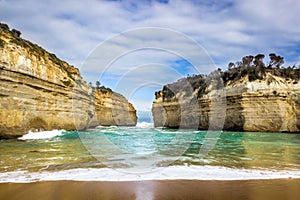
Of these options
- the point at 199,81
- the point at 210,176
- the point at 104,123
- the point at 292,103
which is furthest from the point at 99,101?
the point at 210,176

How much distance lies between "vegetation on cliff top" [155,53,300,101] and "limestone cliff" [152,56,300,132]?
190 millimetres

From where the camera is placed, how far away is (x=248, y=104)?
26828 millimetres

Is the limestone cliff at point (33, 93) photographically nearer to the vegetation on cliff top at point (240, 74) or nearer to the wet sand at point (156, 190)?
the wet sand at point (156, 190)

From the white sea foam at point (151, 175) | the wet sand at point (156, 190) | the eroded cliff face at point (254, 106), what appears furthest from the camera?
the eroded cliff face at point (254, 106)

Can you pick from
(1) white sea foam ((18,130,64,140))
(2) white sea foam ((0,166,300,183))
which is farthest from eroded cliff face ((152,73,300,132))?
(2) white sea foam ((0,166,300,183))

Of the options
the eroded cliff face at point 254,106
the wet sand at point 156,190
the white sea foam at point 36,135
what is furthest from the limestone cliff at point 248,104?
the wet sand at point 156,190

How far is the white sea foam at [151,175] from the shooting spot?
16.8 ft

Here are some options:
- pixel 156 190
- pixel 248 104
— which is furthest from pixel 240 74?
pixel 156 190

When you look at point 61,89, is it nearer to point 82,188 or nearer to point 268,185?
point 82,188

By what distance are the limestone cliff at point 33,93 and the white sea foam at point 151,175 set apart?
996cm

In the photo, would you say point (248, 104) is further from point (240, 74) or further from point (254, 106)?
point (240, 74)

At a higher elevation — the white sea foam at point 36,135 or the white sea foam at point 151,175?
A: the white sea foam at point 36,135

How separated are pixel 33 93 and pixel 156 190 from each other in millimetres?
14975

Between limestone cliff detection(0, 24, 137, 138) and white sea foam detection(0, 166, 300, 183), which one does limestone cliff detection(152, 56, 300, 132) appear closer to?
limestone cliff detection(0, 24, 137, 138)
